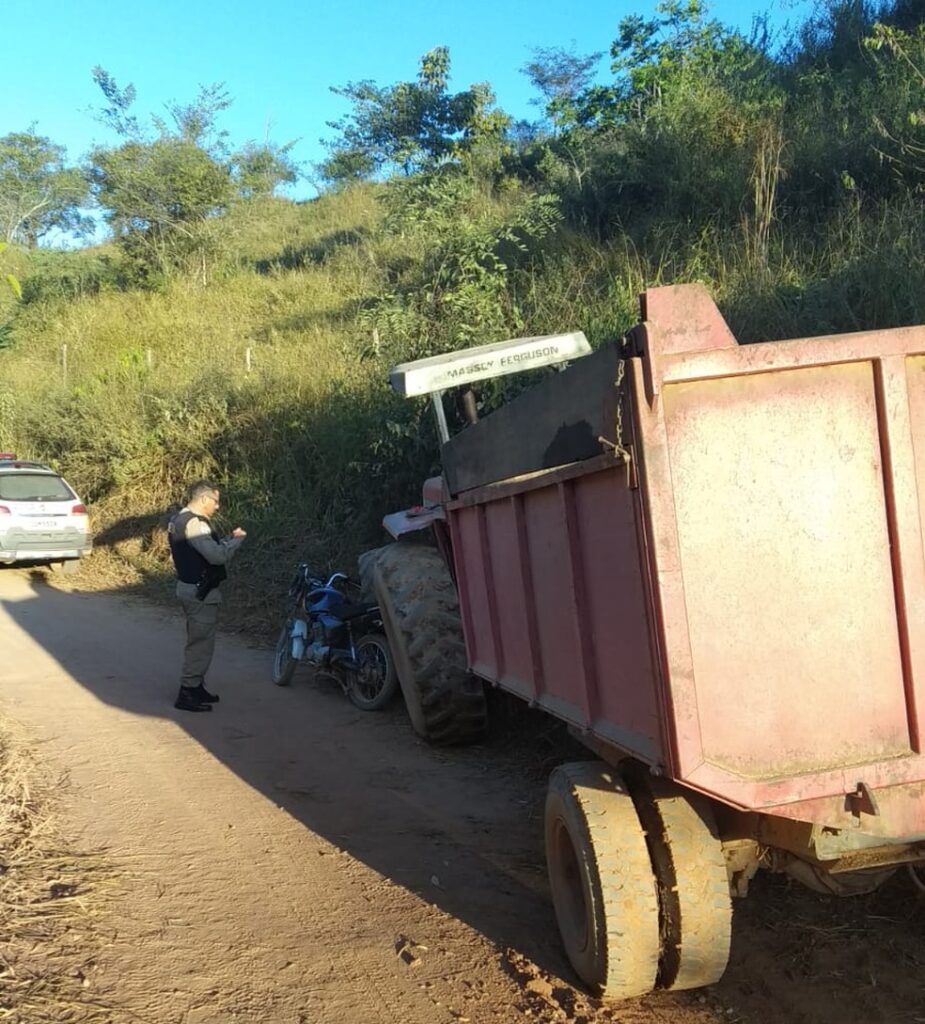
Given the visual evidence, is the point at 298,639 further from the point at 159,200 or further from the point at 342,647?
the point at 159,200

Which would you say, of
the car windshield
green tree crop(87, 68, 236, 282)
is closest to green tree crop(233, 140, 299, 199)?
green tree crop(87, 68, 236, 282)

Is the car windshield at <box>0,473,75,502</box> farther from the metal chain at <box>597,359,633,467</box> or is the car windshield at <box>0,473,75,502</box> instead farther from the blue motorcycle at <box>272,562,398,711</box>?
the metal chain at <box>597,359,633,467</box>

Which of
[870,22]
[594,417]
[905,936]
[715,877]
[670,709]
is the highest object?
[870,22]

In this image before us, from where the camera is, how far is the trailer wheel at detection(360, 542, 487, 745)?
6.04 meters

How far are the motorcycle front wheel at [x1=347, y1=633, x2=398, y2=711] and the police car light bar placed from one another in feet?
6.96

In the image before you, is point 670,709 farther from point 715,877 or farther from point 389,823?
point 389,823

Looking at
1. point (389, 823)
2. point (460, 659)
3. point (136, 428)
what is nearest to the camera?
point (389, 823)

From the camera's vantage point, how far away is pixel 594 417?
9.73 feet

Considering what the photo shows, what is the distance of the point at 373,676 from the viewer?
285 inches

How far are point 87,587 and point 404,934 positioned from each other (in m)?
10.7

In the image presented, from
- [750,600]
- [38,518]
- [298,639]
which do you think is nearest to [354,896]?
[750,600]

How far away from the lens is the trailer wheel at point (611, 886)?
3.04 m

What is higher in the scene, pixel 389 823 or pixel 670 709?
pixel 670 709

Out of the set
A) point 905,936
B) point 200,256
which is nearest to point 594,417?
point 905,936
